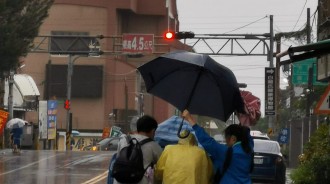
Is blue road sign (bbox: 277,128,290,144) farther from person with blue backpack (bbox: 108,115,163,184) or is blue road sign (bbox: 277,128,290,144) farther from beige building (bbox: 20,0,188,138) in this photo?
person with blue backpack (bbox: 108,115,163,184)

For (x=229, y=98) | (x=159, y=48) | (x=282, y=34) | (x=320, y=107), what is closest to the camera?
(x=229, y=98)

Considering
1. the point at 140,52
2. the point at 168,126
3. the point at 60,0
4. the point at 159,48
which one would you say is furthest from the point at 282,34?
the point at 168,126

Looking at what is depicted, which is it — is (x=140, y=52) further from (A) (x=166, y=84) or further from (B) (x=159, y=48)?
(A) (x=166, y=84)

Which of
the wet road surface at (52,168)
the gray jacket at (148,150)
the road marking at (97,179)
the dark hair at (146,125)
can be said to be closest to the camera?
the gray jacket at (148,150)

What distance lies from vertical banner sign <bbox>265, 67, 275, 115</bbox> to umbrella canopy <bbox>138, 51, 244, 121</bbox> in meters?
36.6

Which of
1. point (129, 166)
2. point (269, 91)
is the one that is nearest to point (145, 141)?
point (129, 166)

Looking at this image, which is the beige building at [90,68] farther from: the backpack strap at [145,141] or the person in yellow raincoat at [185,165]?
the person in yellow raincoat at [185,165]

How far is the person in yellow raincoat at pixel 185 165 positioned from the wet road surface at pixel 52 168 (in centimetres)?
1438

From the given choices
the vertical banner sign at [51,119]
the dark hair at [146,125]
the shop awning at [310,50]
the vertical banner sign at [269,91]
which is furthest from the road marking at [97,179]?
the vertical banner sign at [51,119]

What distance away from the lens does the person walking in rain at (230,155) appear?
32.9 feet

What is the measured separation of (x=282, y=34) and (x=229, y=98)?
3878 cm

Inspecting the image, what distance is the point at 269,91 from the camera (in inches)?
1882

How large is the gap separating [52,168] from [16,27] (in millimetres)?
16596

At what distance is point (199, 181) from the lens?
993cm
